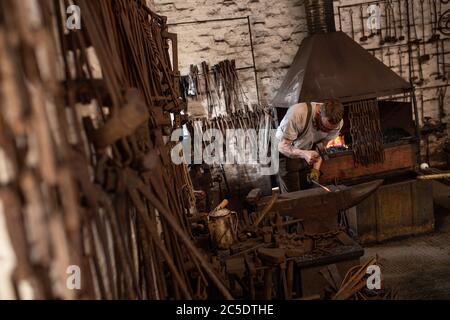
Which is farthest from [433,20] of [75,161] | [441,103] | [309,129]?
[75,161]

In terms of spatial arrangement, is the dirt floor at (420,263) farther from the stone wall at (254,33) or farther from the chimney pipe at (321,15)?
the chimney pipe at (321,15)

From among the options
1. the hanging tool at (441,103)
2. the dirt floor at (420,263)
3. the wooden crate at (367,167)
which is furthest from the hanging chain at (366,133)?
the hanging tool at (441,103)

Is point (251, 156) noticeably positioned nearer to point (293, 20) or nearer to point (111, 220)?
point (293, 20)

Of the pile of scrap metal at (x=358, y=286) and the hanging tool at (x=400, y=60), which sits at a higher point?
the hanging tool at (x=400, y=60)

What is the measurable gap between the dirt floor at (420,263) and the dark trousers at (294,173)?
45.4 inches

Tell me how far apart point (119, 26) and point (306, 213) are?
7.13 feet

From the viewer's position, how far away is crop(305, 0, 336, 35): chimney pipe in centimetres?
569

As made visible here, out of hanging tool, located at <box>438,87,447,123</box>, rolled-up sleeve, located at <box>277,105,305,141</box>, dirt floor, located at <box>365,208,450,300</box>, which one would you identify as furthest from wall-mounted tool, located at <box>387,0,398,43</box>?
rolled-up sleeve, located at <box>277,105,305,141</box>

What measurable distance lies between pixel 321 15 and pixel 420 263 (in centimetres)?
368

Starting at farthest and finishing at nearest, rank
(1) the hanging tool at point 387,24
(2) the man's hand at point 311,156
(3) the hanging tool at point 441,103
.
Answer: (3) the hanging tool at point 441,103 → (1) the hanging tool at point 387,24 → (2) the man's hand at point 311,156

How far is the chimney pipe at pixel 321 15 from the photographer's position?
18.7 ft

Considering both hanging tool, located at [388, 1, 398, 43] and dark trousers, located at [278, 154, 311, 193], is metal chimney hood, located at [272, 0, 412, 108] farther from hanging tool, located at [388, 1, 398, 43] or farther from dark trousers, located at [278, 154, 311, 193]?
hanging tool, located at [388, 1, 398, 43]

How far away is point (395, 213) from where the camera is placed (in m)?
4.91
